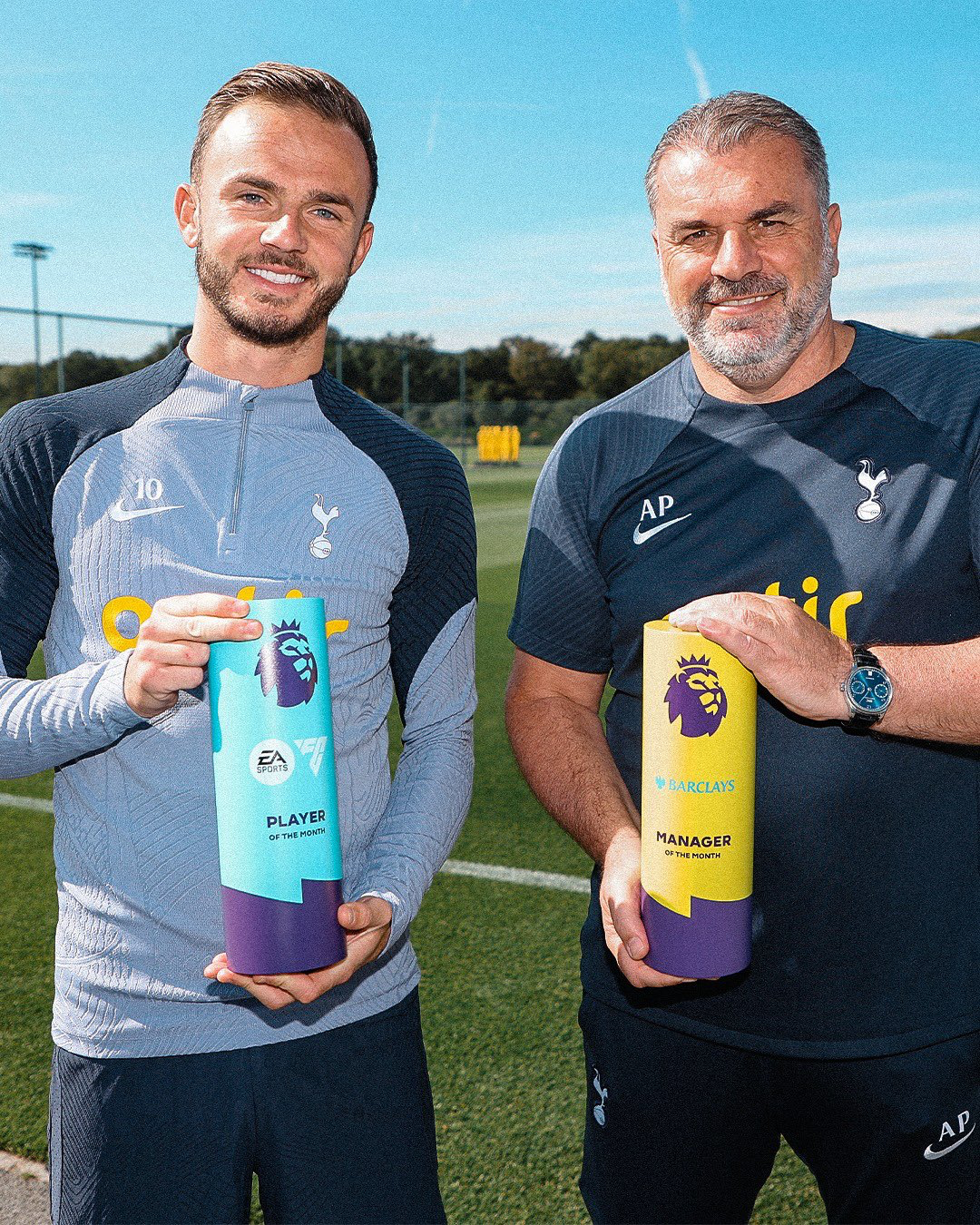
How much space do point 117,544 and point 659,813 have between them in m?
Answer: 0.91

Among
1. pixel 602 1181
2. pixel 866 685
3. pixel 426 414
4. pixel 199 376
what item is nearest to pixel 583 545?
pixel 866 685

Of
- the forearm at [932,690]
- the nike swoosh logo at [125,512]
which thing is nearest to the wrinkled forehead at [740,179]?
the forearm at [932,690]

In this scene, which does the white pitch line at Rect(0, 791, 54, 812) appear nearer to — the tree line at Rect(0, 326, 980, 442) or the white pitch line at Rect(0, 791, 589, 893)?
the white pitch line at Rect(0, 791, 589, 893)

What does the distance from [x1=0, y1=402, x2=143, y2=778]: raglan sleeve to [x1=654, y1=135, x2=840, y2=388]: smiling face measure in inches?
42.9

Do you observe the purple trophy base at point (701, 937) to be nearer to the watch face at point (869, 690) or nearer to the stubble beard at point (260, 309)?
the watch face at point (869, 690)

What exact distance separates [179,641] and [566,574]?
0.82 m

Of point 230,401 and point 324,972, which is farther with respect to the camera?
point 230,401

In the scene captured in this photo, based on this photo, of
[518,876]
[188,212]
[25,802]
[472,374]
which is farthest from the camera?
[472,374]

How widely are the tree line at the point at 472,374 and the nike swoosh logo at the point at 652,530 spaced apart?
6828mm

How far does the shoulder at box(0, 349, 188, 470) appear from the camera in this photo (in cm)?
183

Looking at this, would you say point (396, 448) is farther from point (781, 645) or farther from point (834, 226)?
point (834, 226)

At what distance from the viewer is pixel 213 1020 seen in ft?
5.84

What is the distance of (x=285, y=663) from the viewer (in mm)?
1511

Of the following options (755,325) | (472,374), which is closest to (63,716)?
(755,325)
